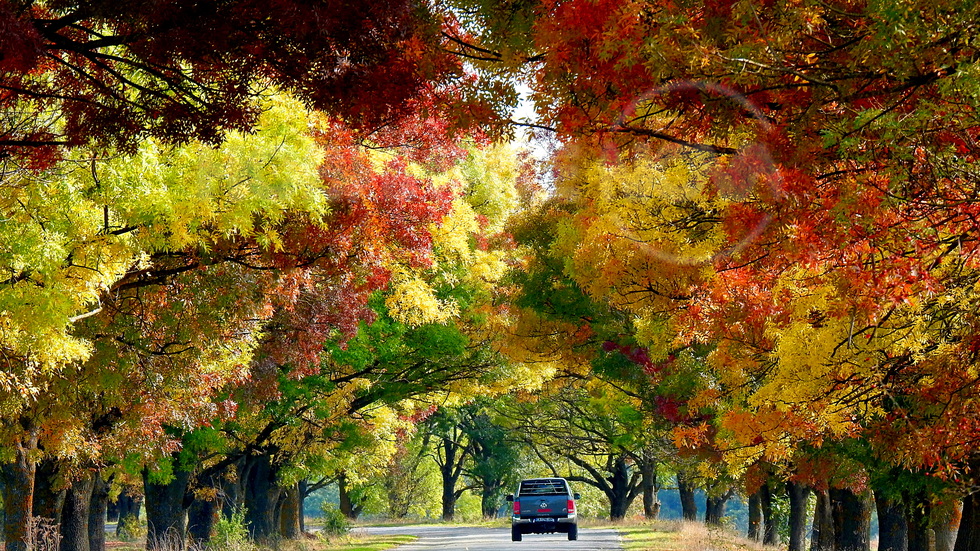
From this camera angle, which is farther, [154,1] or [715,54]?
[154,1]

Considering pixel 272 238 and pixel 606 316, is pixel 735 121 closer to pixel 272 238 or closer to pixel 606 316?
pixel 272 238

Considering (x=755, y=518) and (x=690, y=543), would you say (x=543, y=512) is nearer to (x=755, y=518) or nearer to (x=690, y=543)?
(x=690, y=543)

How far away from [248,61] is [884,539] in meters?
21.3

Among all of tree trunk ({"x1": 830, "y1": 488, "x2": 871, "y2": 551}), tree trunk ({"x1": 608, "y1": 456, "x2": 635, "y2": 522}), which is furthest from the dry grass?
tree trunk ({"x1": 608, "y1": 456, "x2": 635, "y2": 522})

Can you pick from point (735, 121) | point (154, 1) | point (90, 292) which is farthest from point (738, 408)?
point (154, 1)

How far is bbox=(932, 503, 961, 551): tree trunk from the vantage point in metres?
18.7

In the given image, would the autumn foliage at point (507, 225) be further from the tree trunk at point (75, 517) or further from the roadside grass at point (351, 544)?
the roadside grass at point (351, 544)

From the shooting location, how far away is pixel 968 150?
7.50 metres

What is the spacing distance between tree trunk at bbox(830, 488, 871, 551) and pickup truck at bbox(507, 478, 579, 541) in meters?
8.27

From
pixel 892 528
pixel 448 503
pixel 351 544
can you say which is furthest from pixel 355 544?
pixel 448 503

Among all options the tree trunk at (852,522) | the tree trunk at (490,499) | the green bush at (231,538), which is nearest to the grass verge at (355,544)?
the green bush at (231,538)

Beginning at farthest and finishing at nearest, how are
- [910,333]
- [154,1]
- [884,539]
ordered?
[884,539] → [910,333] → [154,1]

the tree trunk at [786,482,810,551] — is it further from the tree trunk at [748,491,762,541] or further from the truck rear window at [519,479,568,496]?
the truck rear window at [519,479,568,496]

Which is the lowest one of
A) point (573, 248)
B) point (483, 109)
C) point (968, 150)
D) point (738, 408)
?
point (738, 408)
